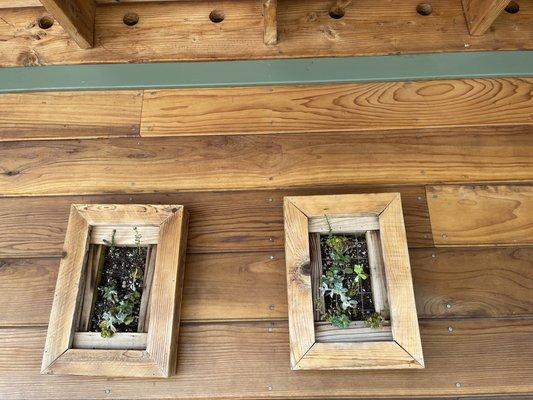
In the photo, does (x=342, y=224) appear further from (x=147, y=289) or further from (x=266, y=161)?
(x=147, y=289)

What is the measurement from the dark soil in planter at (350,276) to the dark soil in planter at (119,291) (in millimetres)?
414

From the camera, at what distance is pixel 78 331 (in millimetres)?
1027

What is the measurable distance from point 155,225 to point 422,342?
664 mm

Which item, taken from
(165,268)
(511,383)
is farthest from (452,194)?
(165,268)

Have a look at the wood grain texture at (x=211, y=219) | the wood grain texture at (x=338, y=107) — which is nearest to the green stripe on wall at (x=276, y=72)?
the wood grain texture at (x=338, y=107)

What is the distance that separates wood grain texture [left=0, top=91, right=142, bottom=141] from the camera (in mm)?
1297

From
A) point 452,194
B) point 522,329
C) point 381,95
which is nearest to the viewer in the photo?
point 522,329

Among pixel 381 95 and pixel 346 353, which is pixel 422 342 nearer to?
pixel 346 353

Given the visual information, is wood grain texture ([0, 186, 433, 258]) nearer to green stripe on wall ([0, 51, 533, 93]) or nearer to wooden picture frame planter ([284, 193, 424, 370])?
wooden picture frame planter ([284, 193, 424, 370])

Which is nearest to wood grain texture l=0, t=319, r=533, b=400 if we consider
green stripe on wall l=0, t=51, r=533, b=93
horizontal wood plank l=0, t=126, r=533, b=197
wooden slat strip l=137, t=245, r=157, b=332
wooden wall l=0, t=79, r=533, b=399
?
wooden wall l=0, t=79, r=533, b=399

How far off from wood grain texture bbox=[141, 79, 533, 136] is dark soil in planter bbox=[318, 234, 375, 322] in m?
0.34

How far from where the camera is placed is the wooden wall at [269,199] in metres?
1.05

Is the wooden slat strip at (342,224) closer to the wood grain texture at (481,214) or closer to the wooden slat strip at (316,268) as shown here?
the wooden slat strip at (316,268)

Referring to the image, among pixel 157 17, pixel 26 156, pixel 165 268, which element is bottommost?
pixel 165 268
